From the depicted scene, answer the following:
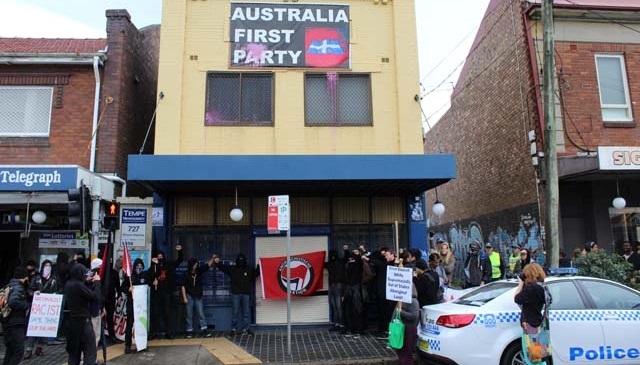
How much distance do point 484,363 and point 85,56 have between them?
1118cm

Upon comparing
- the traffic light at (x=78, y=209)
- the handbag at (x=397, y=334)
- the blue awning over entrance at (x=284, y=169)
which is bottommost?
the handbag at (x=397, y=334)

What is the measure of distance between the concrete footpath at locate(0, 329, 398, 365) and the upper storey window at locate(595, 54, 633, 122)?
30.0 feet

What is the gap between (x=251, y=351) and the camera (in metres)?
9.63

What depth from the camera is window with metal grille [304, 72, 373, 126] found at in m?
12.4

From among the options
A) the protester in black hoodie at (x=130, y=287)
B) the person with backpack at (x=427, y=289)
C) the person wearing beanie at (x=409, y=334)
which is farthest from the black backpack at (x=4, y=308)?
→ the person with backpack at (x=427, y=289)

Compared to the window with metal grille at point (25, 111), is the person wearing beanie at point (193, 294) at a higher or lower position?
lower

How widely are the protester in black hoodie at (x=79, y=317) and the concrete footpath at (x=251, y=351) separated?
1.24 m

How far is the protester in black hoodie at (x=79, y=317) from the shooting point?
7598 millimetres

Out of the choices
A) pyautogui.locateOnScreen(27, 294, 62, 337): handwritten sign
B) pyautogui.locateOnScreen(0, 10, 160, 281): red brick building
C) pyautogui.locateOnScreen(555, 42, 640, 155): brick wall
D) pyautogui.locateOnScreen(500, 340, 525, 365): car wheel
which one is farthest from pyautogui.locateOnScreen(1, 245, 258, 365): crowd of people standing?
pyautogui.locateOnScreen(555, 42, 640, 155): brick wall

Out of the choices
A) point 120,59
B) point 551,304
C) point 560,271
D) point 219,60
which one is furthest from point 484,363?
point 120,59

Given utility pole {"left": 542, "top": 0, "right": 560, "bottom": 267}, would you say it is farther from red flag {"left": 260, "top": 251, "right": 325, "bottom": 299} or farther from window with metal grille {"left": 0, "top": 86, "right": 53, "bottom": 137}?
window with metal grille {"left": 0, "top": 86, "right": 53, "bottom": 137}

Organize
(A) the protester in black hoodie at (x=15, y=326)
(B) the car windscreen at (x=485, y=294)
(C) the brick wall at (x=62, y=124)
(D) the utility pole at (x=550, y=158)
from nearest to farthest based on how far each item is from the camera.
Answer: (B) the car windscreen at (x=485, y=294), (A) the protester in black hoodie at (x=15, y=326), (D) the utility pole at (x=550, y=158), (C) the brick wall at (x=62, y=124)

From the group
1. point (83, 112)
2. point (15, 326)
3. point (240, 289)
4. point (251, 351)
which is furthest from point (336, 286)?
point (83, 112)

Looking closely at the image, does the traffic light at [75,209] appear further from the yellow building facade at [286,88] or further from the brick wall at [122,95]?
the brick wall at [122,95]
